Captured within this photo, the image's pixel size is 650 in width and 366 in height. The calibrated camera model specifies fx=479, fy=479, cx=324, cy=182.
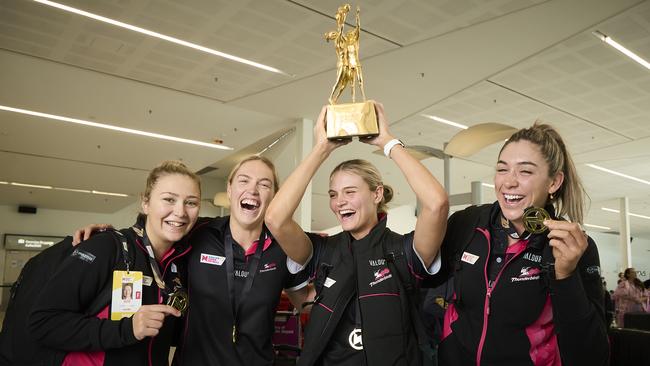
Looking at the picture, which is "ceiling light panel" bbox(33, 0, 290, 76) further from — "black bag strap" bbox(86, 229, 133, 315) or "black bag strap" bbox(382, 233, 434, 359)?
"black bag strap" bbox(382, 233, 434, 359)

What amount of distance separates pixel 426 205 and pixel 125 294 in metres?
1.43

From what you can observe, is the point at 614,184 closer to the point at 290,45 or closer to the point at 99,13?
the point at 290,45

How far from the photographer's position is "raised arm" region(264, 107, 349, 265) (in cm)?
221

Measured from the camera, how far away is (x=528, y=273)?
2004mm

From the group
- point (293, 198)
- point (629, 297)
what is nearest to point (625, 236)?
point (629, 297)

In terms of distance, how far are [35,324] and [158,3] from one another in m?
6.49

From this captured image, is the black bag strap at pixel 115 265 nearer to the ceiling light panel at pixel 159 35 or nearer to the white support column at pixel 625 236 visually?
the ceiling light panel at pixel 159 35

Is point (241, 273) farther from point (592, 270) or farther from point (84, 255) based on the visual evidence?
point (592, 270)

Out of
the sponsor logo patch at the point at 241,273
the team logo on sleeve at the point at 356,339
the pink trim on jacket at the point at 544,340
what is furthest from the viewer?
the sponsor logo patch at the point at 241,273

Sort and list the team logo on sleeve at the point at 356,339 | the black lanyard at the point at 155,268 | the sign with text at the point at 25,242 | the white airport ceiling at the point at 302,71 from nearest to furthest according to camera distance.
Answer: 1. the team logo on sleeve at the point at 356,339
2. the black lanyard at the point at 155,268
3. the white airport ceiling at the point at 302,71
4. the sign with text at the point at 25,242

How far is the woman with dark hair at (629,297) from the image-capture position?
1254 cm

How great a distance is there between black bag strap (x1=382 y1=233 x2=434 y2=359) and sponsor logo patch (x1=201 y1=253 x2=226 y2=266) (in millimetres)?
909

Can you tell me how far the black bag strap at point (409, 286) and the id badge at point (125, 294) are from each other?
3.83 feet

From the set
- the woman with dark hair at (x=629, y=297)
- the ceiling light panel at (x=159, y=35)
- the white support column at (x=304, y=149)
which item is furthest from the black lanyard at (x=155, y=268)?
the woman with dark hair at (x=629, y=297)
